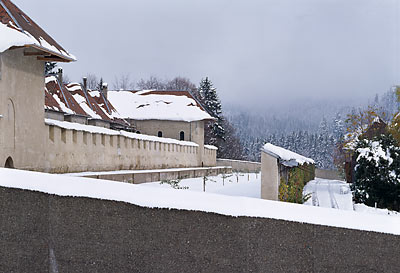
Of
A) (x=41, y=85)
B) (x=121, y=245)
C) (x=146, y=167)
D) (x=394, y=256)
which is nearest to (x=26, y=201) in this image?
(x=121, y=245)

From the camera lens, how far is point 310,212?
4117mm

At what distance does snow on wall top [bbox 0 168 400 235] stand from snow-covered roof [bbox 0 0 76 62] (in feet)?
35.5

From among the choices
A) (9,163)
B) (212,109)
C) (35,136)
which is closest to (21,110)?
(35,136)

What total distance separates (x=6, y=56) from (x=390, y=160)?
1264 cm

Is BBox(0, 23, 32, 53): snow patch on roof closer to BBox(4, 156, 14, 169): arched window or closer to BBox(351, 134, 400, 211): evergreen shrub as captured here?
BBox(4, 156, 14, 169): arched window

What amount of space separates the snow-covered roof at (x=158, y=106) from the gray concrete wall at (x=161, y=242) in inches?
1948

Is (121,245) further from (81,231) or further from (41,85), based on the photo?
(41,85)

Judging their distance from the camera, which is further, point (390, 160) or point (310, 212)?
point (390, 160)

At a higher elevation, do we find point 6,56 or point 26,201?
point 6,56

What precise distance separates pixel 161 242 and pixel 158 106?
53.0 meters

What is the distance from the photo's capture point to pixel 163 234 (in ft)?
13.5

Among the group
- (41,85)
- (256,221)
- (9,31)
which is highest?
(9,31)

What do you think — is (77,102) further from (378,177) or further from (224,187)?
(378,177)

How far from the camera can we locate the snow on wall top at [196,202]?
4020mm
